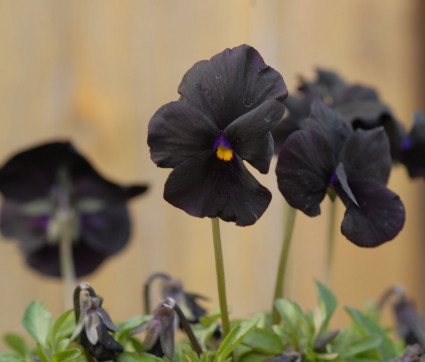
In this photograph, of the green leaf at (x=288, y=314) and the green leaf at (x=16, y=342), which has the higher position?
the green leaf at (x=288, y=314)

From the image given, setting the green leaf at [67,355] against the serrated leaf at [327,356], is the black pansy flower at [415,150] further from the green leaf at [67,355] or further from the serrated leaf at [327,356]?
the green leaf at [67,355]

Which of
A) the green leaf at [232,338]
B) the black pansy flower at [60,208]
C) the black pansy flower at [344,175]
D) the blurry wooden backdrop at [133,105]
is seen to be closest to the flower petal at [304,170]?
the black pansy flower at [344,175]

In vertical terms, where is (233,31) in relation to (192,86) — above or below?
above

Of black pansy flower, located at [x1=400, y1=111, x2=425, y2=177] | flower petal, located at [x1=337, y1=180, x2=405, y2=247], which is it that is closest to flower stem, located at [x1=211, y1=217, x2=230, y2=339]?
flower petal, located at [x1=337, y1=180, x2=405, y2=247]

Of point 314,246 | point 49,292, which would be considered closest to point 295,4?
point 314,246

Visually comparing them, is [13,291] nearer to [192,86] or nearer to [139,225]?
[139,225]
